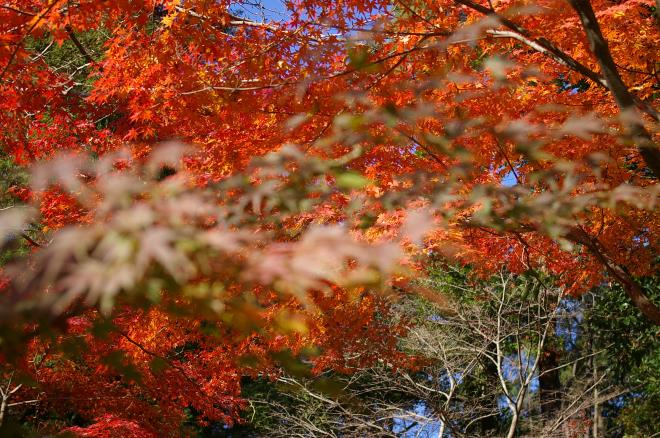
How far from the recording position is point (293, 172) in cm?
160

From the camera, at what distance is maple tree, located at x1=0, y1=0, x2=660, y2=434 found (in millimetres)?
1160

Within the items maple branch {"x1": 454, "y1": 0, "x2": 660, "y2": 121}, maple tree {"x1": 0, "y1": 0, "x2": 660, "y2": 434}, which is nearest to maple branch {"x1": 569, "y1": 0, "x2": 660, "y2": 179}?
maple tree {"x1": 0, "y1": 0, "x2": 660, "y2": 434}

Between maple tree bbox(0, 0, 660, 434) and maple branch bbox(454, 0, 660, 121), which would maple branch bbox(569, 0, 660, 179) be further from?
maple branch bbox(454, 0, 660, 121)

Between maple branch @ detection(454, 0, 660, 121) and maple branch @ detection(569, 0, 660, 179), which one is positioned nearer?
maple branch @ detection(569, 0, 660, 179)

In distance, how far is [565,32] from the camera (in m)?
4.57

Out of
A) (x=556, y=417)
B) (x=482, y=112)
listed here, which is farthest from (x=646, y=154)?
(x=556, y=417)

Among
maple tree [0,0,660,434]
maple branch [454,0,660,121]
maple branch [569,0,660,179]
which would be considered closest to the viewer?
maple tree [0,0,660,434]

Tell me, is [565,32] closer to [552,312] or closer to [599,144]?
[599,144]

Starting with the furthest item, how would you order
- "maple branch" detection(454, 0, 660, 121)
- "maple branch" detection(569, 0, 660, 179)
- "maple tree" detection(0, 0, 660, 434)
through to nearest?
1. "maple branch" detection(454, 0, 660, 121)
2. "maple branch" detection(569, 0, 660, 179)
3. "maple tree" detection(0, 0, 660, 434)

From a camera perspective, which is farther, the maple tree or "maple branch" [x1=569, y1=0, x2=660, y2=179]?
"maple branch" [x1=569, y1=0, x2=660, y2=179]

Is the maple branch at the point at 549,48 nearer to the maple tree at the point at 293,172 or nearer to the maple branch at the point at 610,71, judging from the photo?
the maple tree at the point at 293,172

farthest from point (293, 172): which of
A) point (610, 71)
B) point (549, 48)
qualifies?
point (549, 48)

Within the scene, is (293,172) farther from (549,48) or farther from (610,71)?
(549,48)

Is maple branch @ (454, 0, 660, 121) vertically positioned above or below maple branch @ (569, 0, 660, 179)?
above
